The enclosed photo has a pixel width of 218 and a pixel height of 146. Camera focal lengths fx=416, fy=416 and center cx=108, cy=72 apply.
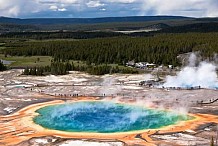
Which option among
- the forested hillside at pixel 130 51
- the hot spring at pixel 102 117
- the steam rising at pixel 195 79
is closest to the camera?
the hot spring at pixel 102 117

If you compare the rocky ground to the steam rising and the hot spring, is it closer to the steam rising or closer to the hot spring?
the hot spring

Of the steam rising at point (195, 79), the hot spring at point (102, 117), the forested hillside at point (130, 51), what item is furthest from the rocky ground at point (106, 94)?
the forested hillside at point (130, 51)

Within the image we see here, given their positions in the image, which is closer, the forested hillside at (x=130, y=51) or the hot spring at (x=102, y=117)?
the hot spring at (x=102, y=117)

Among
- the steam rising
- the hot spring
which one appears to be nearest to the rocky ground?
the hot spring

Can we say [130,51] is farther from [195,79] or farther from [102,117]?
[102,117]

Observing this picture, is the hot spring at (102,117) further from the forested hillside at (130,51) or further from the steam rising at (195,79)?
the forested hillside at (130,51)

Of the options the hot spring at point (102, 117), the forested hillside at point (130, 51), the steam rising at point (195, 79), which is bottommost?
the hot spring at point (102, 117)

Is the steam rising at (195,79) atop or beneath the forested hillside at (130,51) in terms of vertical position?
beneath
